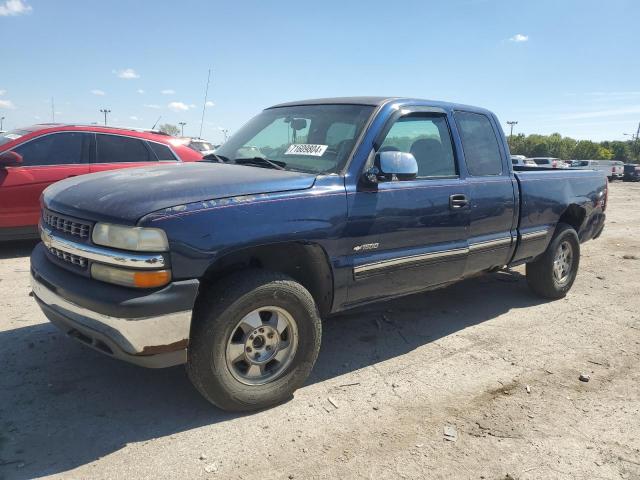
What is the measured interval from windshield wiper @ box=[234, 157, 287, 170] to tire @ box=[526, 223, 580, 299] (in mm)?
3270

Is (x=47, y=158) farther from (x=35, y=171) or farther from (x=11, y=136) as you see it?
(x=11, y=136)

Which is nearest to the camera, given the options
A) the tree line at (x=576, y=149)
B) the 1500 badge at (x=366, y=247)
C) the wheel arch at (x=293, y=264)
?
the wheel arch at (x=293, y=264)

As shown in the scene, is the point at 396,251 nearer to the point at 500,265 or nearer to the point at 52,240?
the point at 500,265

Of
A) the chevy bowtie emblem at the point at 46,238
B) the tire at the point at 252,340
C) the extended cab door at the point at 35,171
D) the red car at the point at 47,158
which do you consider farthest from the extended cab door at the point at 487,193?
the extended cab door at the point at 35,171

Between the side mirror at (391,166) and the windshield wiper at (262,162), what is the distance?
2.02ft

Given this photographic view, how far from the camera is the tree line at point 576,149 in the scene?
302 feet

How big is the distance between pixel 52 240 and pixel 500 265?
3.72 meters

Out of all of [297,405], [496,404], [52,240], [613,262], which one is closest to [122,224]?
[52,240]

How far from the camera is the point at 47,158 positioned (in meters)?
6.59

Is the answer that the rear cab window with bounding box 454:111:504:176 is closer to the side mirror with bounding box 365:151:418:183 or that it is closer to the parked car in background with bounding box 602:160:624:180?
the side mirror with bounding box 365:151:418:183

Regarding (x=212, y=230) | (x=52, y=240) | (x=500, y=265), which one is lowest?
(x=500, y=265)

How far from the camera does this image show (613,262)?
7.62 m

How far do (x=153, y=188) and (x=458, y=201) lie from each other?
2367mm

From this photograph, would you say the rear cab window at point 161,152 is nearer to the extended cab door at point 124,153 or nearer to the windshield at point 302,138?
the extended cab door at point 124,153
